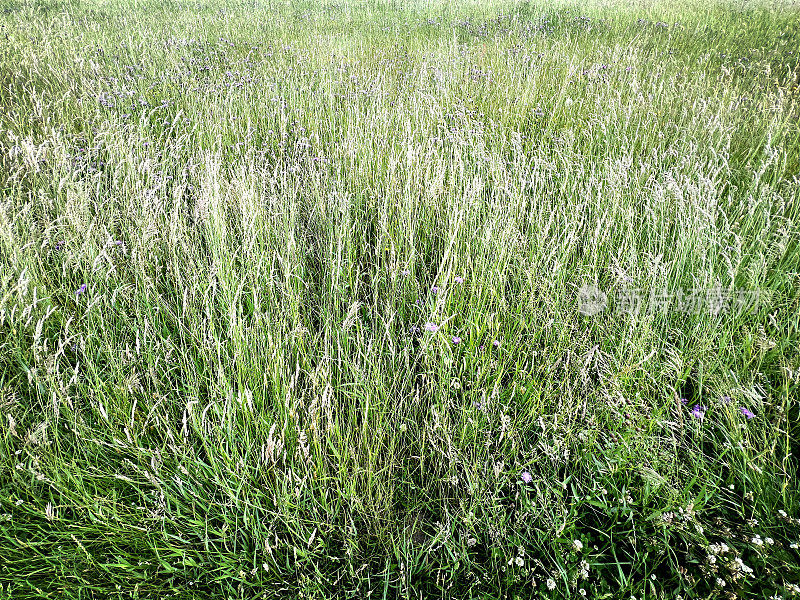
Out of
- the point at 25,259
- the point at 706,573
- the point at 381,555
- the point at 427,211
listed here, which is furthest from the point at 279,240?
the point at 706,573

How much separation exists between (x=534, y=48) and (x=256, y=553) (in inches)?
235

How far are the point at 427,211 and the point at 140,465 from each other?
1.79m

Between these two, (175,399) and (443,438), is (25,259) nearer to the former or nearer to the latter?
(175,399)

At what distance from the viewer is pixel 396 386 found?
167cm

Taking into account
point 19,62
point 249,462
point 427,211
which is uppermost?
point 19,62

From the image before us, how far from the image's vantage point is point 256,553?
129 centimetres

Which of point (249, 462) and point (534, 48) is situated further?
point (534, 48)

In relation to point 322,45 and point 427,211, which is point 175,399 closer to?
point 427,211

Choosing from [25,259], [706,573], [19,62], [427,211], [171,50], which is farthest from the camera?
[171,50]

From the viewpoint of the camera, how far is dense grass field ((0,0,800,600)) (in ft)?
4.13

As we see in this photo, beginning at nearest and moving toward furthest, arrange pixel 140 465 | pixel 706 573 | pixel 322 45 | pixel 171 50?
pixel 706 573 < pixel 140 465 < pixel 171 50 < pixel 322 45

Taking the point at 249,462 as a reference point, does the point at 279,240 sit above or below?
above

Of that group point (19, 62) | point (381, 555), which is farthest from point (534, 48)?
point (381, 555)

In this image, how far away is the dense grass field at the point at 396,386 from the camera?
126 cm
